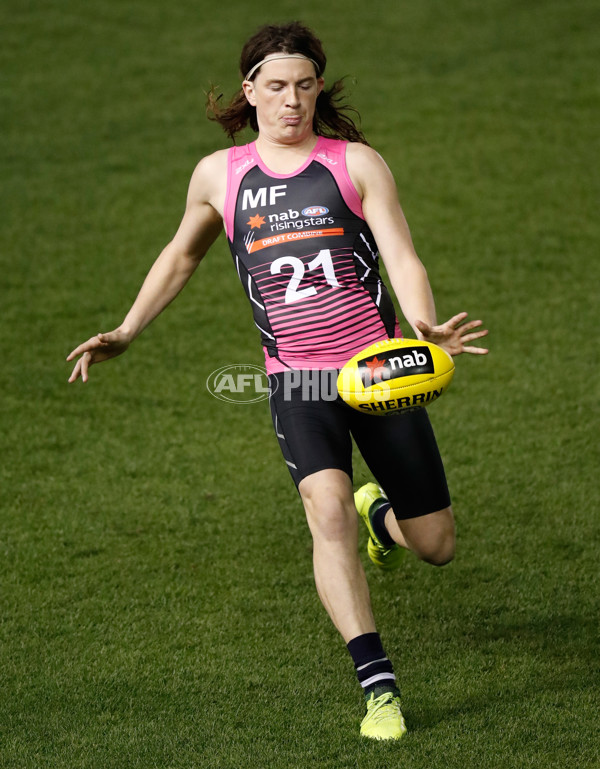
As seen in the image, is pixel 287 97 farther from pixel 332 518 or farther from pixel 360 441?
pixel 332 518

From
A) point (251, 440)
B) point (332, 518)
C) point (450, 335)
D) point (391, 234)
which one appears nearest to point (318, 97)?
point (391, 234)

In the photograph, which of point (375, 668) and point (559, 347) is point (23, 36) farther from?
point (375, 668)

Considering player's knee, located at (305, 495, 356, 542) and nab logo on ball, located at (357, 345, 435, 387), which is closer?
nab logo on ball, located at (357, 345, 435, 387)

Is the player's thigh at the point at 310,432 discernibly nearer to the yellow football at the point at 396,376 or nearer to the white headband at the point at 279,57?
the yellow football at the point at 396,376

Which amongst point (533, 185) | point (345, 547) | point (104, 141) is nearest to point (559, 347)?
point (533, 185)

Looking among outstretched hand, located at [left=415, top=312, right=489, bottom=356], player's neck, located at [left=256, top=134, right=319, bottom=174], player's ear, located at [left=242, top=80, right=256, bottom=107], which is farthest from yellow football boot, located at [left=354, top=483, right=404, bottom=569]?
player's ear, located at [left=242, top=80, right=256, bottom=107]

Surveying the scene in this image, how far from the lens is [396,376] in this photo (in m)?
3.45

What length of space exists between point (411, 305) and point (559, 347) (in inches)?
165

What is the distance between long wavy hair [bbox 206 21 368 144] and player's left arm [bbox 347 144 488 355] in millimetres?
251

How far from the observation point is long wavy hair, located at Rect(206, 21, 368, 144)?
12.8 feet

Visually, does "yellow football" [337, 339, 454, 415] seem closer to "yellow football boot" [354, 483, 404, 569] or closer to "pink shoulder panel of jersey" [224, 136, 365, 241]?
"pink shoulder panel of jersey" [224, 136, 365, 241]

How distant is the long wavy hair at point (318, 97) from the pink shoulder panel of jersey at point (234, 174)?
0.23m

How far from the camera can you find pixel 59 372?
7465 millimetres

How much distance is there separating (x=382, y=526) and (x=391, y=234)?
1386 mm
